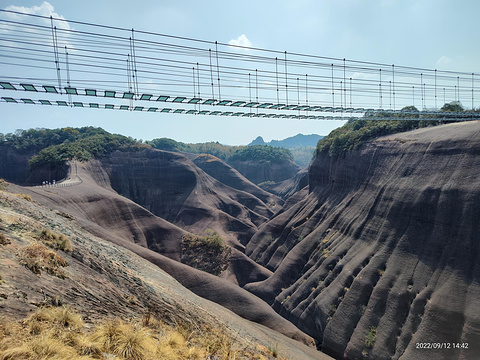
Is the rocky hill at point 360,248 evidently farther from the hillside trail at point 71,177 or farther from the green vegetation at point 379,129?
→ the hillside trail at point 71,177

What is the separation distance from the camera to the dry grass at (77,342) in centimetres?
754

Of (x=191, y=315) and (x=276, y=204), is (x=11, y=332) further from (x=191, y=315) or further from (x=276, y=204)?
(x=276, y=204)

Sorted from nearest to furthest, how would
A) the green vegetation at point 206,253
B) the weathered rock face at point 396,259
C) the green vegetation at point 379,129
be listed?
the weathered rock face at point 396,259
the green vegetation at point 379,129
the green vegetation at point 206,253

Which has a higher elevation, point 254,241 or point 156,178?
point 156,178


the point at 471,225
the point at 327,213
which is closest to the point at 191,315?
the point at 471,225

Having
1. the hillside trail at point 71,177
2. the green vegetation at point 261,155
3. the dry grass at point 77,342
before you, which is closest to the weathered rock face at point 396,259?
the dry grass at point 77,342

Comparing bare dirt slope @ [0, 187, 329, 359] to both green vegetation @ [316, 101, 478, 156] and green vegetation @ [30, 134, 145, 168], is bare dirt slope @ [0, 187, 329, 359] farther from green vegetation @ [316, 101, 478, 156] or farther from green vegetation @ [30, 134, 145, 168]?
green vegetation @ [30, 134, 145, 168]

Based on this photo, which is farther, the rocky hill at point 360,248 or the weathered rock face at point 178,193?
the weathered rock face at point 178,193

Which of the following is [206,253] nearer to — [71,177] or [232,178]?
[71,177]

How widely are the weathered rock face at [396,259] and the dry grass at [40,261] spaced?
29.2m

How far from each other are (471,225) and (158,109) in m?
33.0

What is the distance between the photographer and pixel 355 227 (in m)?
41.1

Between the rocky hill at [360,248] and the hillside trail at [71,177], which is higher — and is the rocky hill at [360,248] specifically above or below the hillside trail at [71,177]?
below

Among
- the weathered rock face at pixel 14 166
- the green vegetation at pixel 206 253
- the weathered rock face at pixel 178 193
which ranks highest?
the weathered rock face at pixel 14 166
